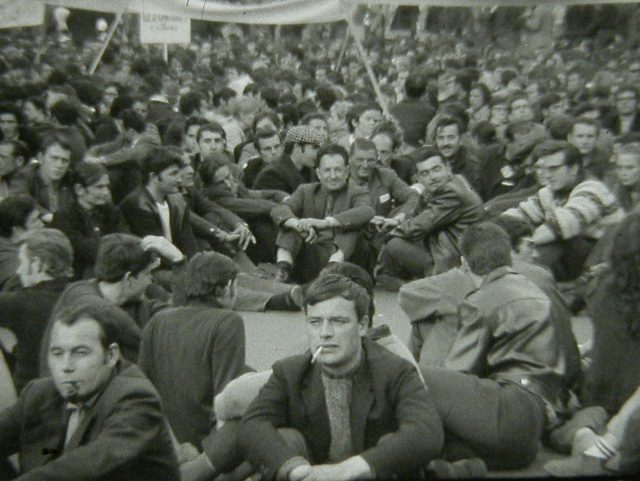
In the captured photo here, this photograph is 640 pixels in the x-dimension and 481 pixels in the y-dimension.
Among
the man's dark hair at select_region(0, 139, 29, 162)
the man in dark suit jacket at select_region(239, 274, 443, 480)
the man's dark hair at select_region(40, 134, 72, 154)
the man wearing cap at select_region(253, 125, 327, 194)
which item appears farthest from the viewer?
the man wearing cap at select_region(253, 125, 327, 194)

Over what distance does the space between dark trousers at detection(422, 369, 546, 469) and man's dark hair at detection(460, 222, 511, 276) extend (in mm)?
320

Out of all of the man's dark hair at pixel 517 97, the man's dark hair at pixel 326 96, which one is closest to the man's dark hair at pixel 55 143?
the man's dark hair at pixel 517 97

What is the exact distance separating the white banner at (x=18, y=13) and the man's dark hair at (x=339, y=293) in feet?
4.14

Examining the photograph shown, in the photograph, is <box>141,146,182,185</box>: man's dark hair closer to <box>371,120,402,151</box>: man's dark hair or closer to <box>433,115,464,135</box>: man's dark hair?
<box>371,120,402,151</box>: man's dark hair

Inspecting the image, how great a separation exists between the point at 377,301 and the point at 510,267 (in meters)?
0.73

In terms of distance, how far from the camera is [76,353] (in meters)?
2.62

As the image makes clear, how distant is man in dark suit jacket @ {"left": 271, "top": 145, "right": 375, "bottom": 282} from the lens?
171 inches

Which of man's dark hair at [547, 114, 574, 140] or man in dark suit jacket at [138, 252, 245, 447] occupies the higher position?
man's dark hair at [547, 114, 574, 140]

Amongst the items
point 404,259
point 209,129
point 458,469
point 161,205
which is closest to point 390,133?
point 209,129

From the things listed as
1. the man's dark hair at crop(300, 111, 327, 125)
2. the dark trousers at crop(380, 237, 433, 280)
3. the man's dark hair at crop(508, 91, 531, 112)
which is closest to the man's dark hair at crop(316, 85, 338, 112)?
the man's dark hair at crop(300, 111, 327, 125)

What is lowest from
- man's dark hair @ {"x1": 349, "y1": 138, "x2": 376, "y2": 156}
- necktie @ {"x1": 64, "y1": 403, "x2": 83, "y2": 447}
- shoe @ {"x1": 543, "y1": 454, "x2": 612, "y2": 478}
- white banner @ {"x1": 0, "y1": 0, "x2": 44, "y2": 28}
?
shoe @ {"x1": 543, "y1": 454, "x2": 612, "y2": 478}

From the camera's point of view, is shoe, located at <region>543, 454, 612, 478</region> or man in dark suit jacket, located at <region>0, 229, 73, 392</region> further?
man in dark suit jacket, located at <region>0, 229, 73, 392</region>

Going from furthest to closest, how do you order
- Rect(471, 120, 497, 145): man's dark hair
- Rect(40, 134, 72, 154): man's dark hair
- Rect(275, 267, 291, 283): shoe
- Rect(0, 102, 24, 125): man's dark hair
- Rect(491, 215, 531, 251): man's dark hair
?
Rect(471, 120, 497, 145): man's dark hair → Rect(0, 102, 24, 125): man's dark hair → Rect(275, 267, 291, 283): shoe → Rect(40, 134, 72, 154): man's dark hair → Rect(491, 215, 531, 251): man's dark hair

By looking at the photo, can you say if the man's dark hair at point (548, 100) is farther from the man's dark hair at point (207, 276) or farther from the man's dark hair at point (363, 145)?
the man's dark hair at point (207, 276)
